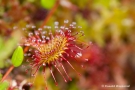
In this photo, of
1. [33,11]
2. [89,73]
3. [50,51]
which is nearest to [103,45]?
[89,73]

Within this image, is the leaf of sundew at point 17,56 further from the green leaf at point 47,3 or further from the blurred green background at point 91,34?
the green leaf at point 47,3

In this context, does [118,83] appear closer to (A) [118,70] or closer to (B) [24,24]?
(A) [118,70]

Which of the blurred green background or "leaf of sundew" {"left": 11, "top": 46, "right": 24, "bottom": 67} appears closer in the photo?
"leaf of sundew" {"left": 11, "top": 46, "right": 24, "bottom": 67}

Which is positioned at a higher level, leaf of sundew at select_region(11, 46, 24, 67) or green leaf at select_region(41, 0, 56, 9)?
green leaf at select_region(41, 0, 56, 9)

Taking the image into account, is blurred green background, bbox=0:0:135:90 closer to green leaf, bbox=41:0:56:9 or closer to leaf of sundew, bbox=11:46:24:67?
green leaf, bbox=41:0:56:9

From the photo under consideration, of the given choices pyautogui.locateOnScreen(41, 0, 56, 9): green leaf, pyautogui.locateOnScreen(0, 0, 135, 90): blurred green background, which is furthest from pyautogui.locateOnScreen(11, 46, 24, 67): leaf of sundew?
pyautogui.locateOnScreen(41, 0, 56, 9): green leaf

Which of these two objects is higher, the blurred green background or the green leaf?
the green leaf

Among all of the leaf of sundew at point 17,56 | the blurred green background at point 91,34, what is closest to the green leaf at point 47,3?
the blurred green background at point 91,34

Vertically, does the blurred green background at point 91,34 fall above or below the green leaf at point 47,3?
below
